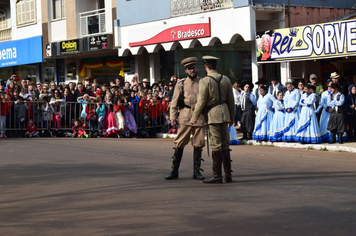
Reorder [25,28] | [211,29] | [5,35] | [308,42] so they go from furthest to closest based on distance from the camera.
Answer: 1. [5,35]
2. [25,28]
3. [211,29]
4. [308,42]

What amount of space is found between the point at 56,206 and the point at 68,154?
634cm

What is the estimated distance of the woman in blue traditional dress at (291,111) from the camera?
52.8 feet

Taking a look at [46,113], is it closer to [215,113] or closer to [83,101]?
[83,101]

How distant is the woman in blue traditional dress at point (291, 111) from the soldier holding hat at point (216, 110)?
6.93m

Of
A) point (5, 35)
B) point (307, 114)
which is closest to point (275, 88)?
point (307, 114)

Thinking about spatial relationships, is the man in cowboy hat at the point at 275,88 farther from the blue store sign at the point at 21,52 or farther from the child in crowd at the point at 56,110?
the blue store sign at the point at 21,52

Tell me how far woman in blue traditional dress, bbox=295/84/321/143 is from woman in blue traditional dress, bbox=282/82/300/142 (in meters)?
0.20

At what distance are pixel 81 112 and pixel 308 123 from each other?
8.15 metres

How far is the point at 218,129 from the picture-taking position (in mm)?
9438

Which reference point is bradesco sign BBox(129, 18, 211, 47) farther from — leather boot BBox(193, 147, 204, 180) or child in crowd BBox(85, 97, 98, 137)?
leather boot BBox(193, 147, 204, 180)

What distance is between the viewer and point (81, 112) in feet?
66.4

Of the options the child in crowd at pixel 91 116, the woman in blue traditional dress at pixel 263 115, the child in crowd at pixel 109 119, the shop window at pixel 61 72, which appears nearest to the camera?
the woman in blue traditional dress at pixel 263 115

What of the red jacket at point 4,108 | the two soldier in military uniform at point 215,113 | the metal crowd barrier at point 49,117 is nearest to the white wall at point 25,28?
the metal crowd barrier at point 49,117

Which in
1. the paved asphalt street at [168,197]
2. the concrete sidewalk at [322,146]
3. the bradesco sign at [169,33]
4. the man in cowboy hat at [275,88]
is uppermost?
the bradesco sign at [169,33]
